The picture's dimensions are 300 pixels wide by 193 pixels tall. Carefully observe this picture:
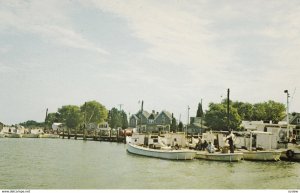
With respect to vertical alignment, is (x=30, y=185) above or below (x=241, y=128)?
below

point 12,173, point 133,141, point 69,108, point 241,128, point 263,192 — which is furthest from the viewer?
point 69,108

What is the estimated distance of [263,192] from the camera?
1533cm

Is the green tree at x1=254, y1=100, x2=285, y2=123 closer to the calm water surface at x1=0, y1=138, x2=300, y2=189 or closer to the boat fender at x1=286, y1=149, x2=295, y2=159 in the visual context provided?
the boat fender at x1=286, y1=149, x2=295, y2=159

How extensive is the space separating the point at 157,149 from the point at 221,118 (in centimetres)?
3303

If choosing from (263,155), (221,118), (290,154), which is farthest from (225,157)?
(221,118)

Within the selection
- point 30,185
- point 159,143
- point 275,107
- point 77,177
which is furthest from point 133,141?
point 275,107

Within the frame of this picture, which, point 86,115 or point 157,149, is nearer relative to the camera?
point 157,149

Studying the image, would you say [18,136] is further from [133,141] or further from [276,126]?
[276,126]

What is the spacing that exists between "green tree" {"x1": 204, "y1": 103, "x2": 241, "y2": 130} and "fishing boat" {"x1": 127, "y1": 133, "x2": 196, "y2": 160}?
84.9 ft

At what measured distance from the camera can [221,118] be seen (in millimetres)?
66625

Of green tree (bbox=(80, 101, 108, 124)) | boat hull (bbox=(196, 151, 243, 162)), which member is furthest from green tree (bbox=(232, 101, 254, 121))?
boat hull (bbox=(196, 151, 243, 162))

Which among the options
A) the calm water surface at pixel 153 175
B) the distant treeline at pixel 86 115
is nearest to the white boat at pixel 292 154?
the calm water surface at pixel 153 175

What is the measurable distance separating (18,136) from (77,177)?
66.7 meters

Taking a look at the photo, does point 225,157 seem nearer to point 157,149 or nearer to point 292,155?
point 292,155
